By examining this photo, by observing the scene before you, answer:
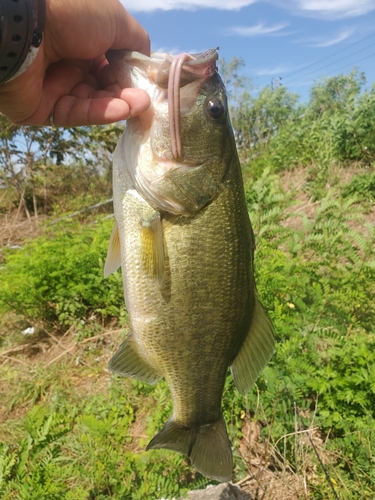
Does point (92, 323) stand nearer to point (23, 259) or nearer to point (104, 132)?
point (23, 259)

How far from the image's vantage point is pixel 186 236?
5.38 feet

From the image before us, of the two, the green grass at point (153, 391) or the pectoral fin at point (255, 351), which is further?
the green grass at point (153, 391)

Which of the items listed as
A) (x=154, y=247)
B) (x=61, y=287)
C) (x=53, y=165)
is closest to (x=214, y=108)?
(x=154, y=247)

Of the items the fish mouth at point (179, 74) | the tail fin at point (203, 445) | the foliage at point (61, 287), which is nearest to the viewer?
the fish mouth at point (179, 74)

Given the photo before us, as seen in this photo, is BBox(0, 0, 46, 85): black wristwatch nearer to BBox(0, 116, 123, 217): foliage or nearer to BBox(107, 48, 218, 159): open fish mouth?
BBox(107, 48, 218, 159): open fish mouth

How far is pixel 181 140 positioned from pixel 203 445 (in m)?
1.45

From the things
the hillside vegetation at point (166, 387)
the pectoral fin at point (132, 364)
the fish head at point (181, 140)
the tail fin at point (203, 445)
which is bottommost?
the hillside vegetation at point (166, 387)

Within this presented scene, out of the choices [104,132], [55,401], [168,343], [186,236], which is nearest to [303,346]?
[168,343]

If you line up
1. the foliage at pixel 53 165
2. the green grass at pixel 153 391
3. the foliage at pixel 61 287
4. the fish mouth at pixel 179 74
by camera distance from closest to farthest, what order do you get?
the fish mouth at pixel 179 74, the green grass at pixel 153 391, the foliage at pixel 61 287, the foliage at pixel 53 165

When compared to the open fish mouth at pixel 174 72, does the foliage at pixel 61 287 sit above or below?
below

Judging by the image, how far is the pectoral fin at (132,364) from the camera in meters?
1.82

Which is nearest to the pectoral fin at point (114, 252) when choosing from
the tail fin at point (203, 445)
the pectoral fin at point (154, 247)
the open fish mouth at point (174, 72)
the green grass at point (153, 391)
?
the pectoral fin at point (154, 247)

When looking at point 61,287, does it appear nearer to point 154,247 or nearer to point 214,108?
point 154,247

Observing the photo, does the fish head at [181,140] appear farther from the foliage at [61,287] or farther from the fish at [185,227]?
the foliage at [61,287]
